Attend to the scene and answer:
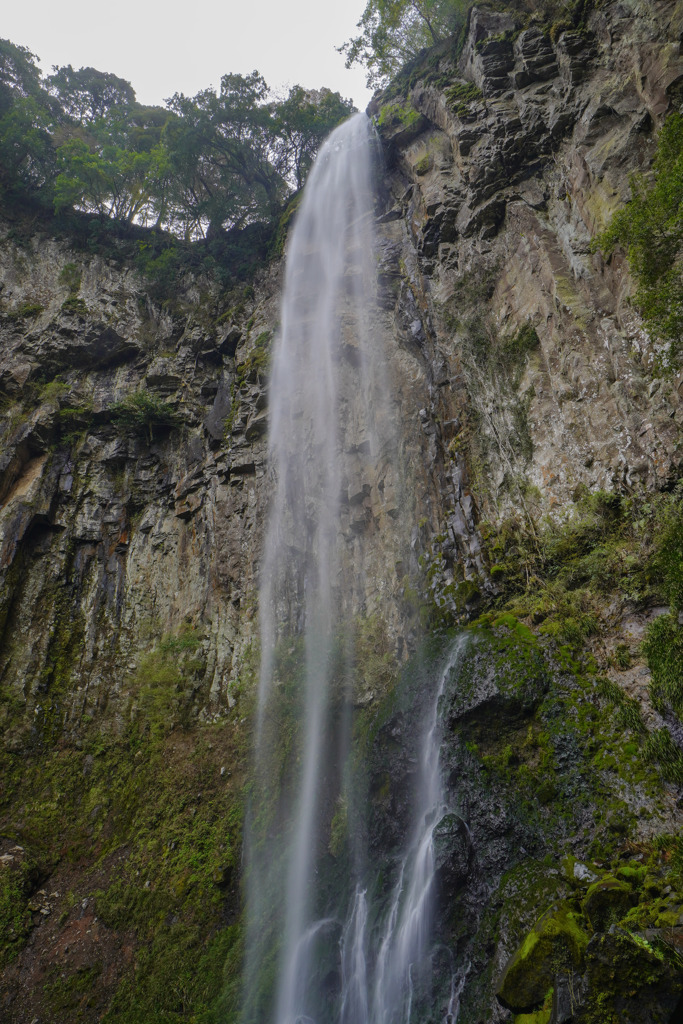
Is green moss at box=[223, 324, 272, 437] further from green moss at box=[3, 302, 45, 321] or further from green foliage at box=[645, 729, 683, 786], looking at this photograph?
green foliage at box=[645, 729, 683, 786]

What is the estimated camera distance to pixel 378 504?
11312 mm

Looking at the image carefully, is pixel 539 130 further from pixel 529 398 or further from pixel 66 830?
pixel 66 830

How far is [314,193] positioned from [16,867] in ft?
60.3

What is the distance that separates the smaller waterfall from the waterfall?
716 mm

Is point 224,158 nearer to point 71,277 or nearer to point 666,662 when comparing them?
point 71,277

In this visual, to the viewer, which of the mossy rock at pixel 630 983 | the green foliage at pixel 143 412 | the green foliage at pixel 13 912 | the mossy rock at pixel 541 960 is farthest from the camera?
the green foliage at pixel 143 412

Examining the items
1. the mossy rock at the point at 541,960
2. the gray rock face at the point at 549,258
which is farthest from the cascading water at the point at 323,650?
the gray rock face at the point at 549,258

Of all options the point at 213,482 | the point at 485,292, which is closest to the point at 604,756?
the point at 485,292

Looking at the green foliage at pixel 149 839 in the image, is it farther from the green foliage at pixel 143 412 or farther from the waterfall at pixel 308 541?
the green foliage at pixel 143 412

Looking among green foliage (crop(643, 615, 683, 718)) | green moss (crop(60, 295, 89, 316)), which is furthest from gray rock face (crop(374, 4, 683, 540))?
green moss (crop(60, 295, 89, 316))

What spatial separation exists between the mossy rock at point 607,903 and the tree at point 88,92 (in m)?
28.2

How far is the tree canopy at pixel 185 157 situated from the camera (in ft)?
59.5

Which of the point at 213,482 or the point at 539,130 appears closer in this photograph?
the point at 539,130

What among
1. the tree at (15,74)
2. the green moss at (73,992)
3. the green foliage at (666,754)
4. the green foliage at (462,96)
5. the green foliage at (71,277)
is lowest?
the green moss at (73,992)
